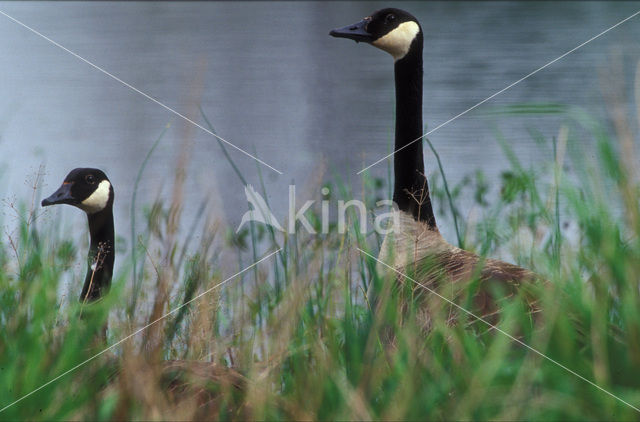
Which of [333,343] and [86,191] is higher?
[86,191]

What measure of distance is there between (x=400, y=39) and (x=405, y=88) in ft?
0.84

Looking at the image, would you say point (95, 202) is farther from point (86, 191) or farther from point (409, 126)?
point (409, 126)

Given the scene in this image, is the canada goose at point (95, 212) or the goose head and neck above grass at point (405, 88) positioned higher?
the goose head and neck above grass at point (405, 88)

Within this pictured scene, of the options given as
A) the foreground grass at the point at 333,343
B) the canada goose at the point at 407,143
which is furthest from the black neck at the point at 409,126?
the foreground grass at the point at 333,343

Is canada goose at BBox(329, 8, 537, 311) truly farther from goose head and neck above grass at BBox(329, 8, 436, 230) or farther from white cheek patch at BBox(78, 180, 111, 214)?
white cheek patch at BBox(78, 180, 111, 214)

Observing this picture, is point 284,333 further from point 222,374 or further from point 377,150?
point 377,150

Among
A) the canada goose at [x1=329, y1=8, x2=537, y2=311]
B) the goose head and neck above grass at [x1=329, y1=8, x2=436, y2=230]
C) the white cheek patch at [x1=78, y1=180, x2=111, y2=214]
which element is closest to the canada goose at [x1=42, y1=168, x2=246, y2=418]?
the white cheek patch at [x1=78, y1=180, x2=111, y2=214]

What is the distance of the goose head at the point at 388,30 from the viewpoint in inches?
152

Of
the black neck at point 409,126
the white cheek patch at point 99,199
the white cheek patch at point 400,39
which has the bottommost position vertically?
the white cheek patch at point 99,199

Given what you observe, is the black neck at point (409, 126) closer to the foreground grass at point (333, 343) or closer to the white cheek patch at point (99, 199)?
the foreground grass at point (333, 343)

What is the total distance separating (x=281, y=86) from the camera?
1091 cm

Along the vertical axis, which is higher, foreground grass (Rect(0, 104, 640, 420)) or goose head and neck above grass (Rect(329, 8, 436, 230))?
goose head and neck above grass (Rect(329, 8, 436, 230))

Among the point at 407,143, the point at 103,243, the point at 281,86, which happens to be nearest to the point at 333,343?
the point at 407,143

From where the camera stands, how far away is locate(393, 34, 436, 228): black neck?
3.90 metres
